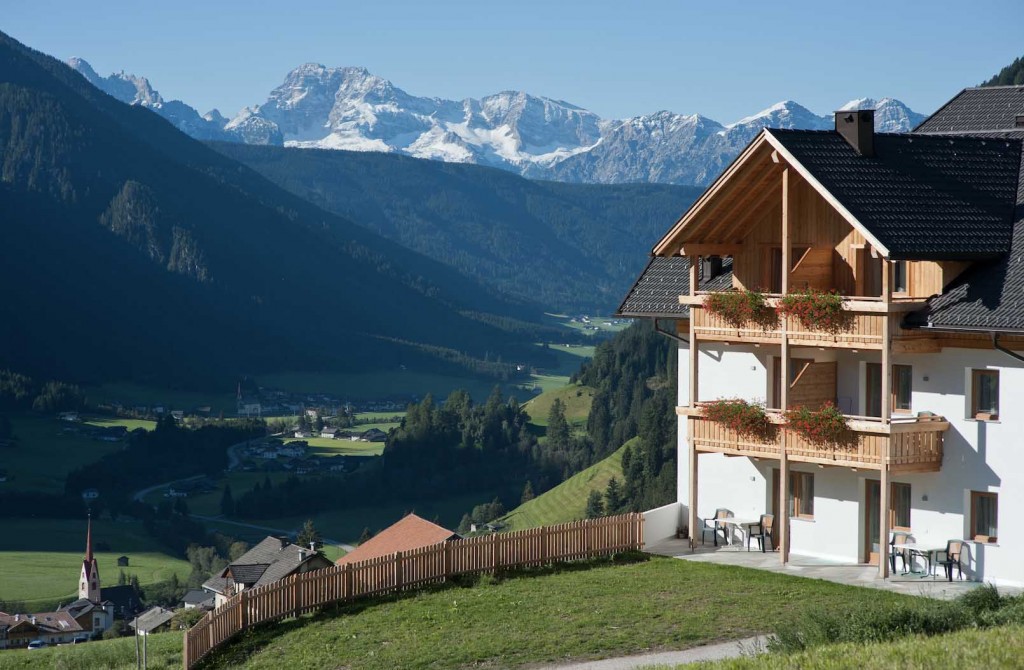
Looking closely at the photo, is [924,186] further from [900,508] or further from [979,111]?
[979,111]

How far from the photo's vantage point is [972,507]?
30.3m

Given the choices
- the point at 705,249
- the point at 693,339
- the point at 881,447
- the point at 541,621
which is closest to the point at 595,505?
the point at 693,339

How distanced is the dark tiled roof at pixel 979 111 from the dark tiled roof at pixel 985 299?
6.62 m

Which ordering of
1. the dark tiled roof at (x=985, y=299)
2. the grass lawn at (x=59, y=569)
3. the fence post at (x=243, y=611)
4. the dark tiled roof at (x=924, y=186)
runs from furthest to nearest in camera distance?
1. the grass lawn at (x=59, y=569)
2. the dark tiled roof at (x=924, y=186)
3. the fence post at (x=243, y=611)
4. the dark tiled roof at (x=985, y=299)

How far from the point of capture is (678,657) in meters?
25.3

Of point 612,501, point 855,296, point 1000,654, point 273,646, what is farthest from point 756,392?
point 612,501

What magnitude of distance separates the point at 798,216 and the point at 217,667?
15.3 metres

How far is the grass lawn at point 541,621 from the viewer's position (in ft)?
87.1

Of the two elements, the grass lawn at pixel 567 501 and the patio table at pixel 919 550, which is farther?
the grass lawn at pixel 567 501

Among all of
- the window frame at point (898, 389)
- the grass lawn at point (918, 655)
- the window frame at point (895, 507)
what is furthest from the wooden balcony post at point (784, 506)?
the grass lawn at point (918, 655)

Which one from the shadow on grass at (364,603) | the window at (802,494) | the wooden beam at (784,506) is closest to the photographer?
the shadow on grass at (364,603)

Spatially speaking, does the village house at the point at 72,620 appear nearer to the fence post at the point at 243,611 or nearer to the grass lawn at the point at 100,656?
the grass lawn at the point at 100,656

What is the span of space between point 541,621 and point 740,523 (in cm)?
844

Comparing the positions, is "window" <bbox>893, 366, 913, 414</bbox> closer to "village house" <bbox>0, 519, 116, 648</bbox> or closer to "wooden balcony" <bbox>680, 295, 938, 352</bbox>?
"wooden balcony" <bbox>680, 295, 938, 352</bbox>
